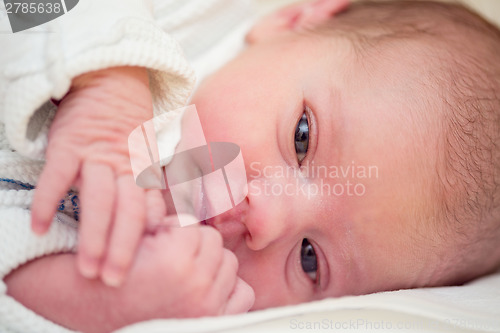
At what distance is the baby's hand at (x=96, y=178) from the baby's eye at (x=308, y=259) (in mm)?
449

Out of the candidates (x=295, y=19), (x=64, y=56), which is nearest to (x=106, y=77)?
(x=64, y=56)

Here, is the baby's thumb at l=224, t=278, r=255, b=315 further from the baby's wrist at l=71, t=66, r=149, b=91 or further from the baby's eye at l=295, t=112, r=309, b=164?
the baby's wrist at l=71, t=66, r=149, b=91

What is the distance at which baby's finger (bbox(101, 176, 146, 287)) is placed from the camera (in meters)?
0.58

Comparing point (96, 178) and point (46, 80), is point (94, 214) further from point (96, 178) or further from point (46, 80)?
point (46, 80)

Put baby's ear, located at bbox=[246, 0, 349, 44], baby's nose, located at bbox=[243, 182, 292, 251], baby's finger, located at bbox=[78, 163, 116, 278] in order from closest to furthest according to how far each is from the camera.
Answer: baby's finger, located at bbox=[78, 163, 116, 278]
baby's nose, located at bbox=[243, 182, 292, 251]
baby's ear, located at bbox=[246, 0, 349, 44]

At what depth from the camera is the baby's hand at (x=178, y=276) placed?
0.62 m

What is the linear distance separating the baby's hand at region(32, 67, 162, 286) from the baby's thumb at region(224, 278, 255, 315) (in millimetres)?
215

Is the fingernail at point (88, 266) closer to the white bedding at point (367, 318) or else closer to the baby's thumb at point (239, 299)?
the white bedding at point (367, 318)

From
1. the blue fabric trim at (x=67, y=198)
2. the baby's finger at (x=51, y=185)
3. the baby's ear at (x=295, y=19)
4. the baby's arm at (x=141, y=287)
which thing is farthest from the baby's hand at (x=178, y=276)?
the baby's ear at (x=295, y=19)

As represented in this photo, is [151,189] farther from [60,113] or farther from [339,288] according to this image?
[339,288]

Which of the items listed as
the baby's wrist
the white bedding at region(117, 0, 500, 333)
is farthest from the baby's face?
the baby's wrist

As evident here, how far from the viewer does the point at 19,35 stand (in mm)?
708

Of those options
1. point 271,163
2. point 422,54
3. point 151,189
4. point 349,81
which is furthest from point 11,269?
point 422,54

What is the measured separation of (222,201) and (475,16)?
0.97 meters
